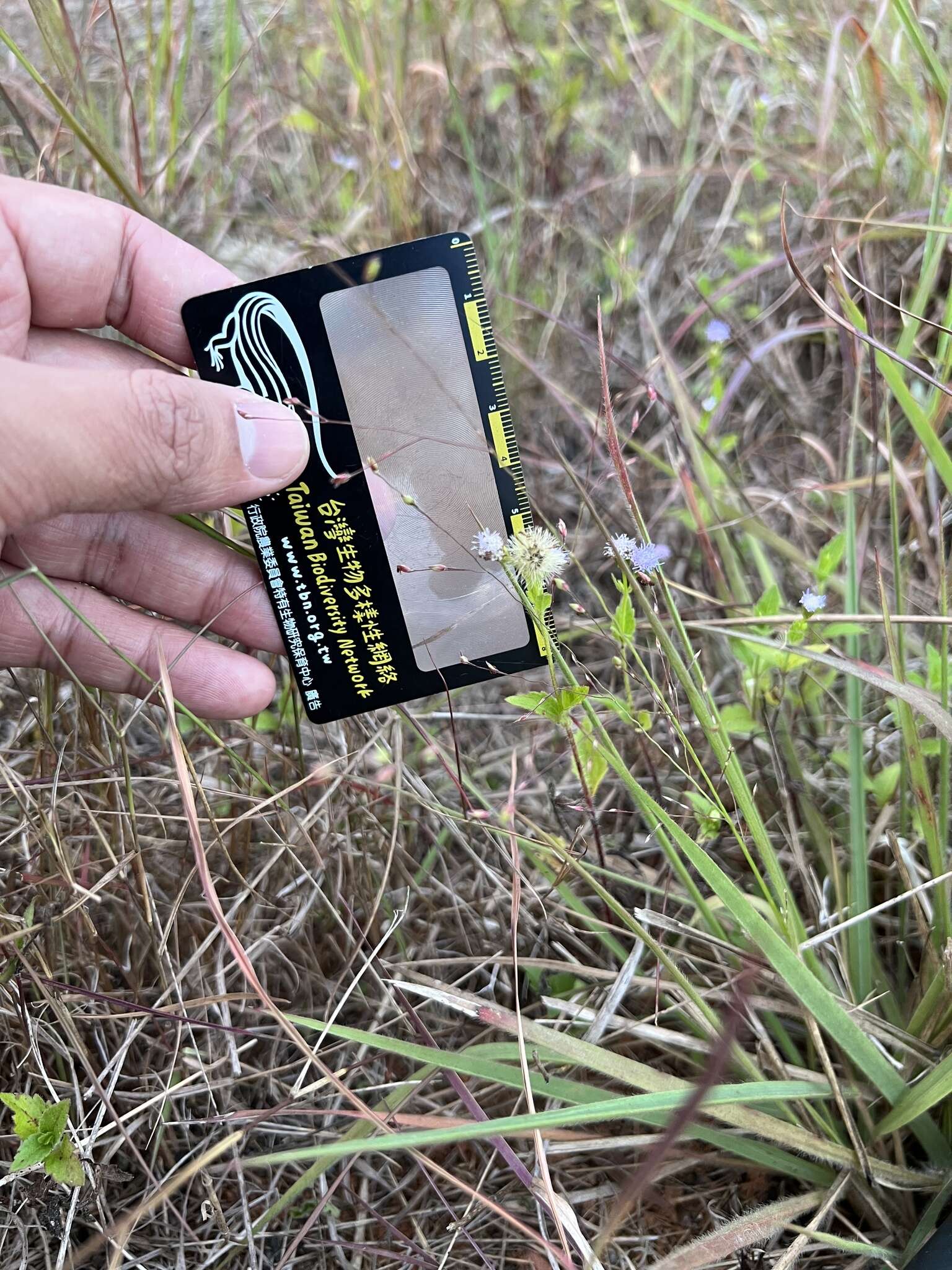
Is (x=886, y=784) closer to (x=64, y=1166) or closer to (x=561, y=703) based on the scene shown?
(x=561, y=703)

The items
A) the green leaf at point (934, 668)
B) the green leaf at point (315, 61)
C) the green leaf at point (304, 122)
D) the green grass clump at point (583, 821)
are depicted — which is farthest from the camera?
the green leaf at point (315, 61)

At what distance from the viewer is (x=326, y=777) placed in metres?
1.41

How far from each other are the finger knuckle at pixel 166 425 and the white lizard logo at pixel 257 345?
0.71 feet

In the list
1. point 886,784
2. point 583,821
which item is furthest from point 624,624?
point 886,784

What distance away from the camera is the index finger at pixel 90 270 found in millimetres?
1427

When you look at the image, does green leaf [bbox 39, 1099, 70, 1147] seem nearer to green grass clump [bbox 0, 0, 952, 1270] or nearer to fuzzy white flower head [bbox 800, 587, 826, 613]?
green grass clump [bbox 0, 0, 952, 1270]

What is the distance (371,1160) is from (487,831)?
1.59ft

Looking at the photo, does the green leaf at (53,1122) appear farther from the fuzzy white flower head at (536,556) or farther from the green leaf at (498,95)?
the green leaf at (498,95)

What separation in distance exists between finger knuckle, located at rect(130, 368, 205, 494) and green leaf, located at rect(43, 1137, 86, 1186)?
826 mm

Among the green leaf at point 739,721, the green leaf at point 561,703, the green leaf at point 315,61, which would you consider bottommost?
the green leaf at point 739,721

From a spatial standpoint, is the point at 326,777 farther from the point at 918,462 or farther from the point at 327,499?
the point at 918,462

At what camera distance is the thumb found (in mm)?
1096

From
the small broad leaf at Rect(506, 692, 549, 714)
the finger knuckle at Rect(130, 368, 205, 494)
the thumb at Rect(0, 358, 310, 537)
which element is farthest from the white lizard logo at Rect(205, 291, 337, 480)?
the small broad leaf at Rect(506, 692, 549, 714)

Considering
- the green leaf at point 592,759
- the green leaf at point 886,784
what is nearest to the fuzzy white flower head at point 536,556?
the green leaf at point 592,759
